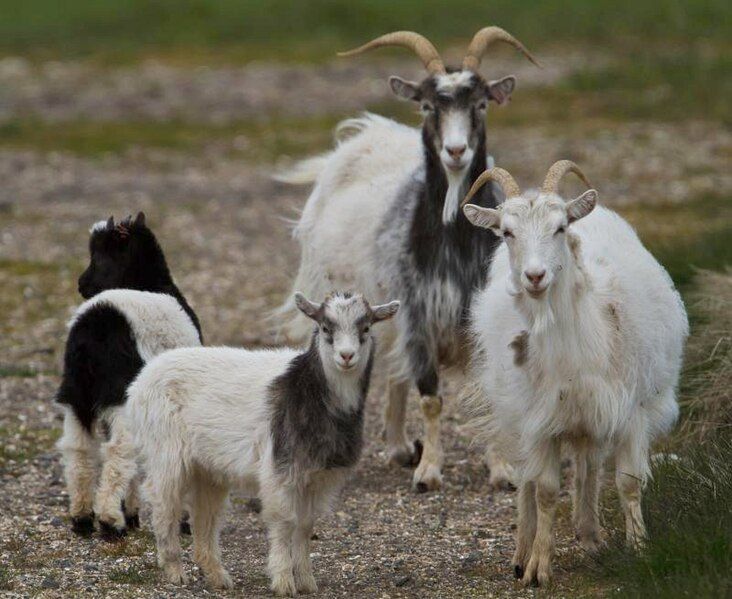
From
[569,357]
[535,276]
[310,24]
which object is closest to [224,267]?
[569,357]

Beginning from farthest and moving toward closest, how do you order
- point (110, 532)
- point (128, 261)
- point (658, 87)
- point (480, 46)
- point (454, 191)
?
point (658, 87) → point (480, 46) → point (454, 191) → point (128, 261) → point (110, 532)

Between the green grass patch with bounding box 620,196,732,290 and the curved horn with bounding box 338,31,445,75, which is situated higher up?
the curved horn with bounding box 338,31,445,75

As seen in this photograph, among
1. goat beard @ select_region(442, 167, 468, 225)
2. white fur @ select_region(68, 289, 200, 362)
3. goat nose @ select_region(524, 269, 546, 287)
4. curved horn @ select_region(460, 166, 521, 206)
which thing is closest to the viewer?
goat nose @ select_region(524, 269, 546, 287)

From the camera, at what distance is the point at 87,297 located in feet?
31.6

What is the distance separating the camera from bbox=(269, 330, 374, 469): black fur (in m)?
7.77

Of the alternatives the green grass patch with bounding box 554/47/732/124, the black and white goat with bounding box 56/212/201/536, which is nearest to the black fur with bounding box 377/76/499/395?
the black and white goat with bounding box 56/212/201/536

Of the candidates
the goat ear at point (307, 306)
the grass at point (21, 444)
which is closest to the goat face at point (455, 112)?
the goat ear at point (307, 306)

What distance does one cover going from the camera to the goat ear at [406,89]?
10.5m

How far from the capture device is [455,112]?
393 inches

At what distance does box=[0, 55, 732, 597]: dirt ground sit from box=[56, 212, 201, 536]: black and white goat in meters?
0.25

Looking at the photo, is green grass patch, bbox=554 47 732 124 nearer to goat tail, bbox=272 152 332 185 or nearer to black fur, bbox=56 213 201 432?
goat tail, bbox=272 152 332 185

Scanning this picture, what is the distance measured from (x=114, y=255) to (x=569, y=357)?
316 cm

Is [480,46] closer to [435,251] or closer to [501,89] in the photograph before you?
[501,89]

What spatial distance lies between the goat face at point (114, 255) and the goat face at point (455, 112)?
1975 millimetres
